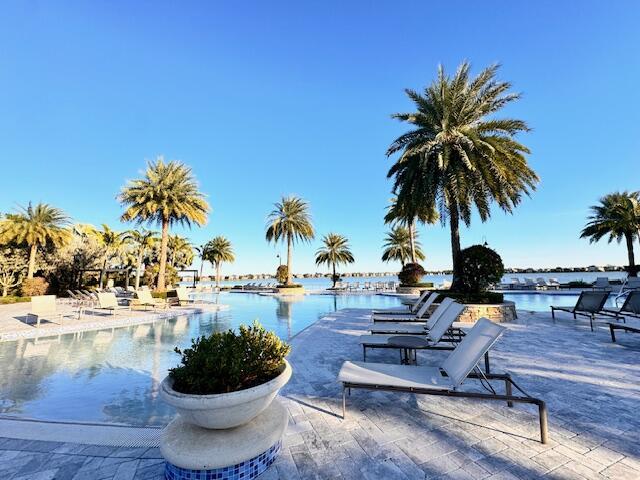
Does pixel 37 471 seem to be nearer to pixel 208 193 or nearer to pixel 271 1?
pixel 271 1

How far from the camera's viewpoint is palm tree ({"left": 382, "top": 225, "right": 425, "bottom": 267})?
33.6m

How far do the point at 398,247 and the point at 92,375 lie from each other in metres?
31.9

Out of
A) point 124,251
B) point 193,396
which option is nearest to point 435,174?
point 193,396

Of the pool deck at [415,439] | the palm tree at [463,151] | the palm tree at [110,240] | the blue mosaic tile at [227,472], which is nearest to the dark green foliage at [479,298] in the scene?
the palm tree at [463,151]

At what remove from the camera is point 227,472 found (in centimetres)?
201

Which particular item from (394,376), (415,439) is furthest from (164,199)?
(415,439)

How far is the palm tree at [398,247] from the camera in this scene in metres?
33.6

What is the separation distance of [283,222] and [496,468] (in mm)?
27591

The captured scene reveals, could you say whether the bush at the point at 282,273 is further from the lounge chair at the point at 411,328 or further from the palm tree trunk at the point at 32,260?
the lounge chair at the point at 411,328

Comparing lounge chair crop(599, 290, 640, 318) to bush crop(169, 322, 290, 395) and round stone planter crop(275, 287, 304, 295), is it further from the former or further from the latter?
round stone planter crop(275, 287, 304, 295)

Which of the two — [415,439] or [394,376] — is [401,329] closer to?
[394,376]

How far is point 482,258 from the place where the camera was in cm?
1060

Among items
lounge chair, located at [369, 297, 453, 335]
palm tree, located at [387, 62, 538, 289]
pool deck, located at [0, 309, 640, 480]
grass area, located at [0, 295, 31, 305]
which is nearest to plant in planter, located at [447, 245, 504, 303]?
palm tree, located at [387, 62, 538, 289]

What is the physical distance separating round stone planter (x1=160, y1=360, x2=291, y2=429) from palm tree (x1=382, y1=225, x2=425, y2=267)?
32701 millimetres
